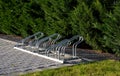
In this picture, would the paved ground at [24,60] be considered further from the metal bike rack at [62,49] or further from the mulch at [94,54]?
the metal bike rack at [62,49]

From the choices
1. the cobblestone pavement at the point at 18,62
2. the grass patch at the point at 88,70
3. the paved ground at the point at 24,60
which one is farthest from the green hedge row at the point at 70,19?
the cobblestone pavement at the point at 18,62

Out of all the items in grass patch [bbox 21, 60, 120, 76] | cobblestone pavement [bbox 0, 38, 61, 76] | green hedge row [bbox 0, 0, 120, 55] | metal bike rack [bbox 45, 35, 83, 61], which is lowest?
grass patch [bbox 21, 60, 120, 76]

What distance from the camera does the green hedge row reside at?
9844 mm

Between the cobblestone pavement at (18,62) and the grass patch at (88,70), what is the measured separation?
628mm

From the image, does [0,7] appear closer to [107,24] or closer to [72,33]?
[72,33]

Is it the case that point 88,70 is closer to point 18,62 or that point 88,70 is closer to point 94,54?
point 18,62

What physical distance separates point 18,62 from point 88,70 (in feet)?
7.15

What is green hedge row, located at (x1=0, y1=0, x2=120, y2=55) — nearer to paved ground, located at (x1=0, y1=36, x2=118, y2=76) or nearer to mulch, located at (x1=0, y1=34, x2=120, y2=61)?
mulch, located at (x1=0, y1=34, x2=120, y2=61)

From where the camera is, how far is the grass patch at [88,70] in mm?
8039

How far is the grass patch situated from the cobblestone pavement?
0.63 metres

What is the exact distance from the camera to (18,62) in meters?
9.58

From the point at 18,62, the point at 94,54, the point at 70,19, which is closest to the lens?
the point at 18,62

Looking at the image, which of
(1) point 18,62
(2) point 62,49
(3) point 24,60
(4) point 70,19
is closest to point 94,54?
(2) point 62,49

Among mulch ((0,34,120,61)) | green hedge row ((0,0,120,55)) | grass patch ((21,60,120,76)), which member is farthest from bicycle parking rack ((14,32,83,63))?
grass patch ((21,60,120,76))
